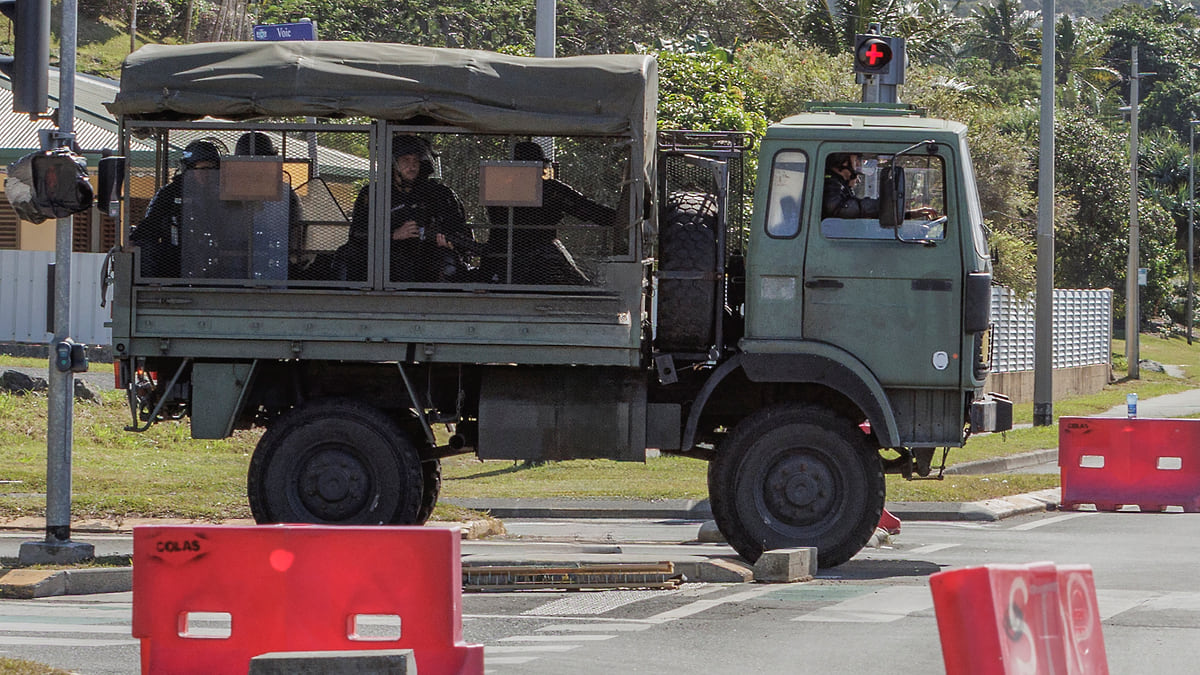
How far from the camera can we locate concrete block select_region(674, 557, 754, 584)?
10.2 metres

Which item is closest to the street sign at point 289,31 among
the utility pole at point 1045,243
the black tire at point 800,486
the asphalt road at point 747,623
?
the asphalt road at point 747,623

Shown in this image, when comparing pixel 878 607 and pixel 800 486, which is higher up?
pixel 800 486

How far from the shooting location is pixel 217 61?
1075 centimetres

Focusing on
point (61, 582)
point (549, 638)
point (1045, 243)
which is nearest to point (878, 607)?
point (549, 638)

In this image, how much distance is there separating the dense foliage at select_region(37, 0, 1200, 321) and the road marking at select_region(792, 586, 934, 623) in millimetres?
4222

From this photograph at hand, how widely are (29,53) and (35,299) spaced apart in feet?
59.3

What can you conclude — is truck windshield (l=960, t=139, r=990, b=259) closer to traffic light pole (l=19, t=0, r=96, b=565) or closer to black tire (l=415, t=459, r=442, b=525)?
black tire (l=415, t=459, r=442, b=525)

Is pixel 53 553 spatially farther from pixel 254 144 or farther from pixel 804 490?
pixel 804 490

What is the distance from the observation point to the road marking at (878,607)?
870 centimetres

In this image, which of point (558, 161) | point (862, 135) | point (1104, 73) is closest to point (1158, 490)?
point (862, 135)

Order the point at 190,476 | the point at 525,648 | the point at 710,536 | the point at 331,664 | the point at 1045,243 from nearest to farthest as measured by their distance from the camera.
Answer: the point at 331,664 → the point at 525,648 → the point at 710,536 → the point at 190,476 → the point at 1045,243

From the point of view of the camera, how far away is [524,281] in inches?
423

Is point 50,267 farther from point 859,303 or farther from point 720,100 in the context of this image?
point 720,100

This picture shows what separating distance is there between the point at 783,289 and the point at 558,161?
5.73 feet
